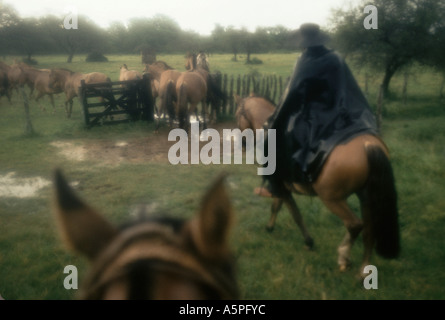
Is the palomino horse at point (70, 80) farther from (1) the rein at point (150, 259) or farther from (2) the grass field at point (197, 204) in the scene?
(1) the rein at point (150, 259)

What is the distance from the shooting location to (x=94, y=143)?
8.38 meters

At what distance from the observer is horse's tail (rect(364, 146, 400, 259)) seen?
2.81m

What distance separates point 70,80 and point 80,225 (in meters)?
11.8

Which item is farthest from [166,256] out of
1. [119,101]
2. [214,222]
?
[119,101]

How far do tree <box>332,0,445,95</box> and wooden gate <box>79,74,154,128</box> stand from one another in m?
8.06

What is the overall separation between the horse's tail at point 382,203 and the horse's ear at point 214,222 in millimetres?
2419

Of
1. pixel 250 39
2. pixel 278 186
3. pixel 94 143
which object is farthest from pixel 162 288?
pixel 250 39

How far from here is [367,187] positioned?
2.94 m

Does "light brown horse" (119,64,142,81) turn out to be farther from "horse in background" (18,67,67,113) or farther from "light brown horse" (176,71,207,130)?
"light brown horse" (176,71,207,130)

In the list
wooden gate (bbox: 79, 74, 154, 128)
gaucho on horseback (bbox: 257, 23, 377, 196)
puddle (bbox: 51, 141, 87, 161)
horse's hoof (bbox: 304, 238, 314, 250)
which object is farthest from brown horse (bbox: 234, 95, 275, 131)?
wooden gate (bbox: 79, 74, 154, 128)

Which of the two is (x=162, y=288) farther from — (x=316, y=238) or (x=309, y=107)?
(x=316, y=238)

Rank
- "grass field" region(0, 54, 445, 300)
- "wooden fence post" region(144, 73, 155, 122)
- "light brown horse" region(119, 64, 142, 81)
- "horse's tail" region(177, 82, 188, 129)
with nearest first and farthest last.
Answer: "grass field" region(0, 54, 445, 300), "horse's tail" region(177, 82, 188, 129), "wooden fence post" region(144, 73, 155, 122), "light brown horse" region(119, 64, 142, 81)

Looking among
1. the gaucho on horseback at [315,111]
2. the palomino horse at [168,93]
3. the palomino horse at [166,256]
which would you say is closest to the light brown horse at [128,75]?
the palomino horse at [168,93]

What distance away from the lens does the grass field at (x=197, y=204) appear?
318cm
